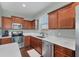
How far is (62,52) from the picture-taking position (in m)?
1.83

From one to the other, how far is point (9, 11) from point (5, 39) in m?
1.63

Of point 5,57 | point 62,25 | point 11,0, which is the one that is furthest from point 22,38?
point 5,57

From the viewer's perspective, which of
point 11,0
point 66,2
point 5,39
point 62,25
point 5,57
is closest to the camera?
point 5,57

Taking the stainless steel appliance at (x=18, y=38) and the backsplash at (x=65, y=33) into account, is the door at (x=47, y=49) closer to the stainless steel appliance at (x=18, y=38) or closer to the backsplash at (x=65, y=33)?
the backsplash at (x=65, y=33)

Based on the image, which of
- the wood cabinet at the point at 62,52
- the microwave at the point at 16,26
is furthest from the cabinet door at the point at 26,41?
the wood cabinet at the point at 62,52

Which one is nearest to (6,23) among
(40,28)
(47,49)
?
(40,28)

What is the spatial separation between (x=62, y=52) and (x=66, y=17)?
96cm

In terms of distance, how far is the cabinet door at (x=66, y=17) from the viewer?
2.07 metres

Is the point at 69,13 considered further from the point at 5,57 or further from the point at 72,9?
the point at 5,57

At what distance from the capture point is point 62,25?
2451 millimetres

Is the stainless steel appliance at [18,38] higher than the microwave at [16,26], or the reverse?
the microwave at [16,26]

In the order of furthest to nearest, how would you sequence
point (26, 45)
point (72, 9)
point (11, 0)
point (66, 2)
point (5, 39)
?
point (26, 45), point (5, 39), point (11, 0), point (66, 2), point (72, 9)

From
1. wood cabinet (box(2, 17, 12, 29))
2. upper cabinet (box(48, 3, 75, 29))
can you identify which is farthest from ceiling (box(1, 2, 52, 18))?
upper cabinet (box(48, 3, 75, 29))

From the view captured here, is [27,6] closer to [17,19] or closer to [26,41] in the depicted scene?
[17,19]
